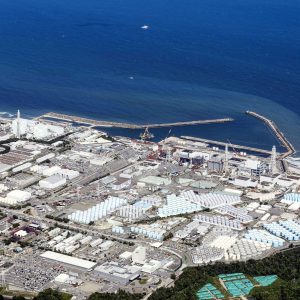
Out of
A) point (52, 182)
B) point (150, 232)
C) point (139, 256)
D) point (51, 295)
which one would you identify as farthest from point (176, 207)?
point (51, 295)

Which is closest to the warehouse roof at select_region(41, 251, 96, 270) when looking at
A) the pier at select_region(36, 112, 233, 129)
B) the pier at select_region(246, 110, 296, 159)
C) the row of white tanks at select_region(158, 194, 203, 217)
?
the row of white tanks at select_region(158, 194, 203, 217)

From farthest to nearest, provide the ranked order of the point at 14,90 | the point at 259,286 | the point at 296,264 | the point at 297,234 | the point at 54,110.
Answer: the point at 14,90 → the point at 54,110 → the point at 297,234 → the point at 296,264 → the point at 259,286

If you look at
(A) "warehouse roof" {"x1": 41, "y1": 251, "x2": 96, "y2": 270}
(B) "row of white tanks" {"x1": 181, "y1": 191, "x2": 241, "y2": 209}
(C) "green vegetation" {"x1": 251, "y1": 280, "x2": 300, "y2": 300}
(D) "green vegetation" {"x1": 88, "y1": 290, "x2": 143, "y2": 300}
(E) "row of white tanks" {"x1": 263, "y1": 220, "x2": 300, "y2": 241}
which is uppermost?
(B) "row of white tanks" {"x1": 181, "y1": 191, "x2": 241, "y2": 209}

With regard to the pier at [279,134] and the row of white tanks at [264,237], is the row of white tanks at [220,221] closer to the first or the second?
the row of white tanks at [264,237]

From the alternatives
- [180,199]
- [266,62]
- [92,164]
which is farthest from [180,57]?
[180,199]

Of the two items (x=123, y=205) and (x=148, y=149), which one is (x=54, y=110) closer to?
(x=148, y=149)

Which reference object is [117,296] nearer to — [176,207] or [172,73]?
[176,207]

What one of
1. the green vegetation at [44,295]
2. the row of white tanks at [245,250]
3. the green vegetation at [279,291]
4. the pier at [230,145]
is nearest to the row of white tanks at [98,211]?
the row of white tanks at [245,250]

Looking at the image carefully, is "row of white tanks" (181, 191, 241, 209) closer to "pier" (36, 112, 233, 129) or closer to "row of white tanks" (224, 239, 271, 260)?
"row of white tanks" (224, 239, 271, 260)
